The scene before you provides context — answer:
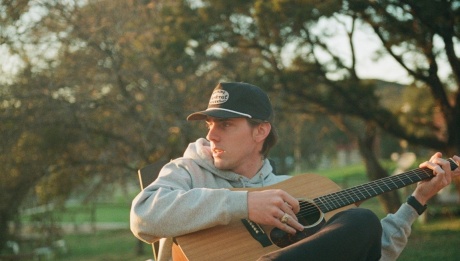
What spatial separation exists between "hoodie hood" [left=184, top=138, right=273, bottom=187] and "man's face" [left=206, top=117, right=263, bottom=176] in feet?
0.12

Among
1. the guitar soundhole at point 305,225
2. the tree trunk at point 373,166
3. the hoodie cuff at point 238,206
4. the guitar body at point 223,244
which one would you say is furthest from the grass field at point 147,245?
the hoodie cuff at point 238,206

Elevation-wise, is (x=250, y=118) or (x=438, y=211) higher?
(x=250, y=118)

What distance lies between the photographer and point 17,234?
13195 mm

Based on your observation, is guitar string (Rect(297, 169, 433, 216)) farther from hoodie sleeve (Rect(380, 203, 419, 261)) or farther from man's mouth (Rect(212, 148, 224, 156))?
man's mouth (Rect(212, 148, 224, 156))

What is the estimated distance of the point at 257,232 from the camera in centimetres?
304

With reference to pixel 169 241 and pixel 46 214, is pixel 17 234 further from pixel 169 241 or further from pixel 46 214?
pixel 169 241

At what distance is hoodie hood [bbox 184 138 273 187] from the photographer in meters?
3.33

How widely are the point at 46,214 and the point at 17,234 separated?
2.30 feet

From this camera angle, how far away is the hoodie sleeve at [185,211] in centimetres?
289

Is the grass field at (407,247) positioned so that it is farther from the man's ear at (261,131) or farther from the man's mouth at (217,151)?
the man's mouth at (217,151)

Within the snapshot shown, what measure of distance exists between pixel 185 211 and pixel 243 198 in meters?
0.27

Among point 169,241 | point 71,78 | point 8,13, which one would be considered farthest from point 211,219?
point 71,78

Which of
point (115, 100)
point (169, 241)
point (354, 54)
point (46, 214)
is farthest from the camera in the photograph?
point (46, 214)

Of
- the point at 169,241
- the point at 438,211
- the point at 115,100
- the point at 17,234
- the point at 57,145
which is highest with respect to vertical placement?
the point at 169,241
